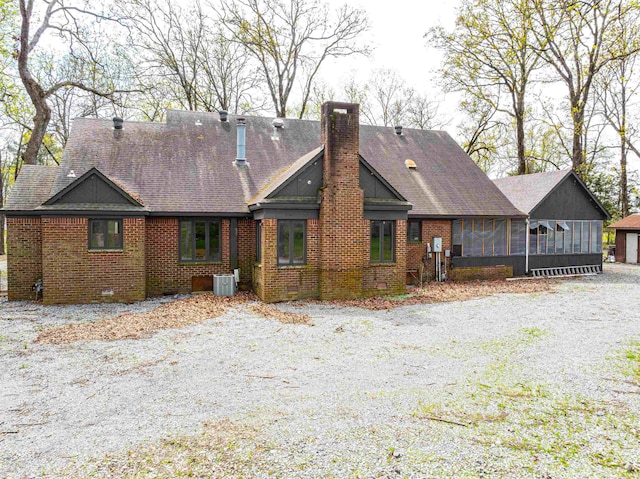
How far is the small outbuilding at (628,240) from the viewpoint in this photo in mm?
24234

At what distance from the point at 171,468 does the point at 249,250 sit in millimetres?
10540

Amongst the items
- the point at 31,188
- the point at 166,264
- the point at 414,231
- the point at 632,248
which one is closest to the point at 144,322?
the point at 166,264

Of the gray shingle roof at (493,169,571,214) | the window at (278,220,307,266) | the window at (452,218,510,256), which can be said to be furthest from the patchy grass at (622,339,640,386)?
the gray shingle roof at (493,169,571,214)

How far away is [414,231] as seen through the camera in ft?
53.6

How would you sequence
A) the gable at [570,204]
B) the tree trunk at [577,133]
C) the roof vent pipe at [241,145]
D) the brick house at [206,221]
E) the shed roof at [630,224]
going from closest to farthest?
the brick house at [206,221], the roof vent pipe at [241,145], the gable at [570,204], the tree trunk at [577,133], the shed roof at [630,224]

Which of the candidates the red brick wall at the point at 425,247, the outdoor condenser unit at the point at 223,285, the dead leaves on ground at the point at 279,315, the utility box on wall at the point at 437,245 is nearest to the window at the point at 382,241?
the red brick wall at the point at 425,247

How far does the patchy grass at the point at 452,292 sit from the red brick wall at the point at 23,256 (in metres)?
9.07

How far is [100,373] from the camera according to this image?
21.7 ft

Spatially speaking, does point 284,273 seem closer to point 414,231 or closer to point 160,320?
point 160,320

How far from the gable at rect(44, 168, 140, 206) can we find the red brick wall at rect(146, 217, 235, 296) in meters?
1.18

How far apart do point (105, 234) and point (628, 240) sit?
27.1 meters

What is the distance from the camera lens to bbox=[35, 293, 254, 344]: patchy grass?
8.74 meters

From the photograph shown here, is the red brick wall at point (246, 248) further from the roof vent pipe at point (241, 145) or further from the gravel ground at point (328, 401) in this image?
the gravel ground at point (328, 401)

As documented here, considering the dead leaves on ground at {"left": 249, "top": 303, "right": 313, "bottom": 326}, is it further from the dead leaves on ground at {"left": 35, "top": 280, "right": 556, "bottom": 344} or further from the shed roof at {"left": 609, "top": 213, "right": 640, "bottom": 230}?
the shed roof at {"left": 609, "top": 213, "right": 640, "bottom": 230}
